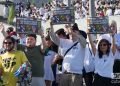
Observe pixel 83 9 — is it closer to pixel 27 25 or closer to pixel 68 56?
pixel 27 25

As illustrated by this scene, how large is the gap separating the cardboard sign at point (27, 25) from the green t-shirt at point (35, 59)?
35 cm

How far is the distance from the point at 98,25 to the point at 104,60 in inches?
28.7

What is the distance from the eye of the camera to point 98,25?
9039 mm

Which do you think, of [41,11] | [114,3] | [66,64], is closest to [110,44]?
[66,64]

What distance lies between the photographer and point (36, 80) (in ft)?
30.0

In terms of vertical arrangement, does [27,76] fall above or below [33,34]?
below

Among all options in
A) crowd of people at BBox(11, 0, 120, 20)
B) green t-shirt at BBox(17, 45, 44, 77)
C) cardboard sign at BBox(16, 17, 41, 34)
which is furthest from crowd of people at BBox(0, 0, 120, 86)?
crowd of people at BBox(11, 0, 120, 20)

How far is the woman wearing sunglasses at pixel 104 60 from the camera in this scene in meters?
8.73

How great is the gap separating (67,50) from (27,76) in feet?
4.25

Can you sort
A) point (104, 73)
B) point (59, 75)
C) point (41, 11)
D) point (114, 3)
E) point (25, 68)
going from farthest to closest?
1. point (41, 11)
2. point (114, 3)
3. point (59, 75)
4. point (104, 73)
5. point (25, 68)

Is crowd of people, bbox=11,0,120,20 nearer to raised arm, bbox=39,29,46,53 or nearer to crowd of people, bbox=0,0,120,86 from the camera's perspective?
crowd of people, bbox=0,0,120,86

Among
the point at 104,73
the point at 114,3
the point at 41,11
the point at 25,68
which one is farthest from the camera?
the point at 41,11

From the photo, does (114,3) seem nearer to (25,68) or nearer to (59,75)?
(59,75)

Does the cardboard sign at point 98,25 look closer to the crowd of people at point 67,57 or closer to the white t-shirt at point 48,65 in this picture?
the crowd of people at point 67,57
